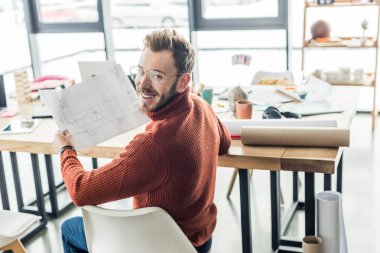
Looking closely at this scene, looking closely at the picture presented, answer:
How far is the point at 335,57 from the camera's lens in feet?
18.9

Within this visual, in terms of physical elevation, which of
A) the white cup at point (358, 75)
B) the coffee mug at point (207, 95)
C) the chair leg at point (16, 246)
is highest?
the coffee mug at point (207, 95)

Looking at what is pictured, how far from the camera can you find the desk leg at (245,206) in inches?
89.6

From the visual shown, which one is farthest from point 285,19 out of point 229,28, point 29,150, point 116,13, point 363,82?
point 29,150

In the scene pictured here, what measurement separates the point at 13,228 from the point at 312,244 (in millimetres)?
1257

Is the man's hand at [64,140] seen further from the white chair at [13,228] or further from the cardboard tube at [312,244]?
the cardboard tube at [312,244]

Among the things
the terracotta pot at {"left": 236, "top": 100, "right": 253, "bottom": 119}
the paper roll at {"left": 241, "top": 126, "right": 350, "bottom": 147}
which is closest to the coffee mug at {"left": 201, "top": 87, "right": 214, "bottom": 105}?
the terracotta pot at {"left": 236, "top": 100, "right": 253, "bottom": 119}

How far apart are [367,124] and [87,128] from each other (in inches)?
148

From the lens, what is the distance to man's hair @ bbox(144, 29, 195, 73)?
169 centimetres

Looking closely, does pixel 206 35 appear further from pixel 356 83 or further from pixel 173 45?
pixel 173 45

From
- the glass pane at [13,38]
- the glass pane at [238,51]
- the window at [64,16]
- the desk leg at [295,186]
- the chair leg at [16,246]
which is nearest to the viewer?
the chair leg at [16,246]

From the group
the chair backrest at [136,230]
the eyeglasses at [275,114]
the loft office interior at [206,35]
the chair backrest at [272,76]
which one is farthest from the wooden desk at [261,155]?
the loft office interior at [206,35]

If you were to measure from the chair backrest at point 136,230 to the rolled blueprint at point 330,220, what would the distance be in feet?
1.96

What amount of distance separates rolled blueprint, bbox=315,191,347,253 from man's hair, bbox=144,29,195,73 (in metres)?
0.75

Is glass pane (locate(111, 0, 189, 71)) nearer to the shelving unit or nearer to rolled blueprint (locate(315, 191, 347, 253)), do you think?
the shelving unit
